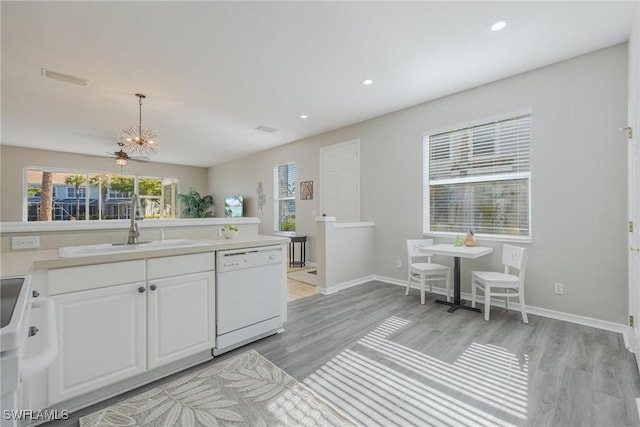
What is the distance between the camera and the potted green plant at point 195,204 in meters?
9.15

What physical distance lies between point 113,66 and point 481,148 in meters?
4.52

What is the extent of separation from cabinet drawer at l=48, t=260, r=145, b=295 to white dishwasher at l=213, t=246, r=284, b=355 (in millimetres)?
568

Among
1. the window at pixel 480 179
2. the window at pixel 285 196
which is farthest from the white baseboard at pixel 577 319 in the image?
the window at pixel 285 196

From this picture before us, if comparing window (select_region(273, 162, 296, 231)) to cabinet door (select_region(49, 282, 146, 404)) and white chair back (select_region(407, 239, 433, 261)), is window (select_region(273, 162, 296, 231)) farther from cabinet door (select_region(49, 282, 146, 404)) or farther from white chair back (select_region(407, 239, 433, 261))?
cabinet door (select_region(49, 282, 146, 404))

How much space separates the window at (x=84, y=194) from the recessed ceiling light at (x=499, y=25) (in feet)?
25.7

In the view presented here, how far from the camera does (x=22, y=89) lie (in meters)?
3.65

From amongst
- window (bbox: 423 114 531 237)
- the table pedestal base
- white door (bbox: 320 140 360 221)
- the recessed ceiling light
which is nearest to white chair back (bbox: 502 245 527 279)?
window (bbox: 423 114 531 237)

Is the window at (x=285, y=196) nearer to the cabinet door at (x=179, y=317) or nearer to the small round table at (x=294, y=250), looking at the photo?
the small round table at (x=294, y=250)

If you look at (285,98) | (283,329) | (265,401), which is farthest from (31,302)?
(285,98)

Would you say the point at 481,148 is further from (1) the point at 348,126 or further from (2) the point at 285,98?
(2) the point at 285,98

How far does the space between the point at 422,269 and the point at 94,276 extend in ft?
10.7

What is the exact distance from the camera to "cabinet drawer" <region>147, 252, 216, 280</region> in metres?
1.92

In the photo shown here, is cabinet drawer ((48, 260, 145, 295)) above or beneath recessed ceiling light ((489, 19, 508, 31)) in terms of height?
beneath

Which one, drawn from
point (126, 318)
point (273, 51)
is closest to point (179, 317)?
point (126, 318)
